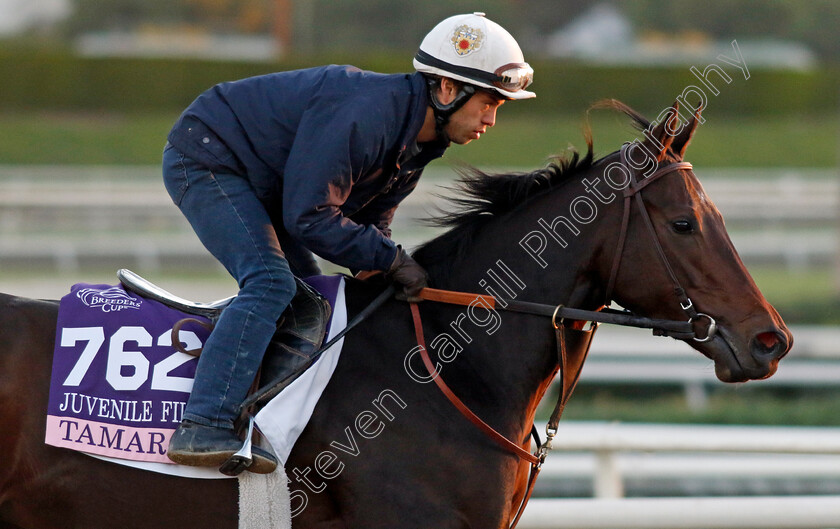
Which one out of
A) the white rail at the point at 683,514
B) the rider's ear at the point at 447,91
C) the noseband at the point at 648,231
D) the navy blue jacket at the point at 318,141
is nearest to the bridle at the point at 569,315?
the noseband at the point at 648,231

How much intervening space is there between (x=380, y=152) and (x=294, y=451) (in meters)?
0.96

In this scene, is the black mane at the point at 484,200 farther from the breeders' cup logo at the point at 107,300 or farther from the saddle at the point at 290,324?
the breeders' cup logo at the point at 107,300

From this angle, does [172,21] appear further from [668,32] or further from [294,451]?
[294,451]

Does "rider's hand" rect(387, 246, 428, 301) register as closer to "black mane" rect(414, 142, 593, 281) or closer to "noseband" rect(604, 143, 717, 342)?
"black mane" rect(414, 142, 593, 281)

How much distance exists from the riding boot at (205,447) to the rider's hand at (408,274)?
27.1 inches

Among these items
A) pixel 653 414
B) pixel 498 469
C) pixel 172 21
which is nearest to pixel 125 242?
pixel 653 414

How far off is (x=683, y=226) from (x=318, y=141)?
1.17 meters

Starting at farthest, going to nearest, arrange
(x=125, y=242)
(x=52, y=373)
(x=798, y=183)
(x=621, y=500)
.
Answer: (x=798, y=183) < (x=125, y=242) < (x=621, y=500) < (x=52, y=373)

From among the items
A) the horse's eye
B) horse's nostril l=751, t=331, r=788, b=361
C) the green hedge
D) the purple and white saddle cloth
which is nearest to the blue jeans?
the purple and white saddle cloth

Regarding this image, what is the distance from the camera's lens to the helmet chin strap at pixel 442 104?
330 centimetres

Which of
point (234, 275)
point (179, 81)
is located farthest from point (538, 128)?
point (234, 275)

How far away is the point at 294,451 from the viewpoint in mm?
3137

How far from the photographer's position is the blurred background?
→ 8836mm

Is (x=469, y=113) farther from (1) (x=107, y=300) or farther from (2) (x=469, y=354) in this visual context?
(1) (x=107, y=300)
